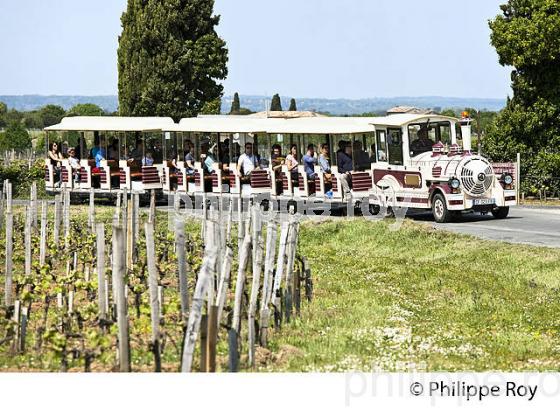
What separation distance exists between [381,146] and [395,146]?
2.09 feet

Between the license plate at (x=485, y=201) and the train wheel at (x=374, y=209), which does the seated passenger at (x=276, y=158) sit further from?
the license plate at (x=485, y=201)

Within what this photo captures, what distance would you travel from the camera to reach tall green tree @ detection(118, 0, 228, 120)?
58688 millimetres

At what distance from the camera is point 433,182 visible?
28766mm

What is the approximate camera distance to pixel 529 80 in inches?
1451

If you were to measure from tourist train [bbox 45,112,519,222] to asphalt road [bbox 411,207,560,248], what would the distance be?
46 cm

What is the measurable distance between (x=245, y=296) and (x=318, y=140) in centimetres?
1705

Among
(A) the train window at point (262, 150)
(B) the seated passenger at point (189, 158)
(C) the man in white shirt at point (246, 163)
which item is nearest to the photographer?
(C) the man in white shirt at point (246, 163)

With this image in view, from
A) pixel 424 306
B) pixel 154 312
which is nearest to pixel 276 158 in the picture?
pixel 424 306

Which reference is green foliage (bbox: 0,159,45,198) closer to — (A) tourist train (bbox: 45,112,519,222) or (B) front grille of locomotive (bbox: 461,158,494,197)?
(A) tourist train (bbox: 45,112,519,222)

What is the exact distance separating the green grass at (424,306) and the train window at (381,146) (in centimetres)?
426

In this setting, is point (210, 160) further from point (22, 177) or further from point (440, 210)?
point (22, 177)

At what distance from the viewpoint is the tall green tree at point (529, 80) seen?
116ft

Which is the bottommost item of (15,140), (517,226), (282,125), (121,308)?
(517,226)

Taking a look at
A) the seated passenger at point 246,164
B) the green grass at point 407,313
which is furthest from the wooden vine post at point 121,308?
the seated passenger at point 246,164
